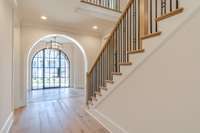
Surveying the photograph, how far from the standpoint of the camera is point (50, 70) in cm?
981

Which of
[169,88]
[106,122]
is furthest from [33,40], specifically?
[169,88]

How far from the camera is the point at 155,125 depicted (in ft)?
6.28

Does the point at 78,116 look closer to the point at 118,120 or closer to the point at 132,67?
the point at 118,120

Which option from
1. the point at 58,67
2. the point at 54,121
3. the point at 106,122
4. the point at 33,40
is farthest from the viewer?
the point at 58,67

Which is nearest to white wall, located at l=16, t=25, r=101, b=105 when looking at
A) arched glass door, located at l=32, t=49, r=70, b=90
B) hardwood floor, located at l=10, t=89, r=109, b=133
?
hardwood floor, located at l=10, t=89, r=109, b=133

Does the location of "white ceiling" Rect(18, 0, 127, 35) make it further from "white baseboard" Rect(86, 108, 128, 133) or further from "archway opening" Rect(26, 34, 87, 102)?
"archway opening" Rect(26, 34, 87, 102)

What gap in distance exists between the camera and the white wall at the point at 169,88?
144cm

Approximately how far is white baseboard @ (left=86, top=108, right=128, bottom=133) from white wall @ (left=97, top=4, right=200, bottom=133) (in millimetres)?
281

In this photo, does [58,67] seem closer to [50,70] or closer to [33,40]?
[50,70]

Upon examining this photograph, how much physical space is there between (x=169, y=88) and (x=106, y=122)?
71.6 inches

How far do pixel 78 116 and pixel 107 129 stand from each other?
113 cm

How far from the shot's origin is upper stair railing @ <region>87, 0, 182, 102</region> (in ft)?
7.33

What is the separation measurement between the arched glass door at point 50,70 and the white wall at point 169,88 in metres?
8.12

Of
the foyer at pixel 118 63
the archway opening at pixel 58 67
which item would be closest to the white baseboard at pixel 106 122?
the foyer at pixel 118 63
